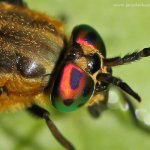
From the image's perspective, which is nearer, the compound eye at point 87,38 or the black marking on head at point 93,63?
the black marking on head at point 93,63

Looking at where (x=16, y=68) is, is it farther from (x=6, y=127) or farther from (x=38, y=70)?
(x=6, y=127)

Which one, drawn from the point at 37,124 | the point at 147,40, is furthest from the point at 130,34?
the point at 37,124

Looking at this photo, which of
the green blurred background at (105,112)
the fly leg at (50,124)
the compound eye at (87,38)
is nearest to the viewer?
the compound eye at (87,38)

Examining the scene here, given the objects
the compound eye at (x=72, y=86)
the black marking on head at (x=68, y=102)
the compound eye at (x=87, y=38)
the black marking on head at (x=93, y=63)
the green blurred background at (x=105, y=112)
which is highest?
the compound eye at (x=87, y=38)

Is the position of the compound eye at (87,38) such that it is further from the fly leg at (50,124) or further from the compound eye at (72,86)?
the fly leg at (50,124)

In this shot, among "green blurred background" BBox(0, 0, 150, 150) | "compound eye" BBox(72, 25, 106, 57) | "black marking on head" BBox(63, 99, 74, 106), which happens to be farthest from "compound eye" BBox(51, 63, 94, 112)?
"green blurred background" BBox(0, 0, 150, 150)

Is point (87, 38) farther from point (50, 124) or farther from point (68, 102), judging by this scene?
point (50, 124)

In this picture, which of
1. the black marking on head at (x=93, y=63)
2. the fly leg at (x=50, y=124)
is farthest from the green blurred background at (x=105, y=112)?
the black marking on head at (x=93, y=63)
